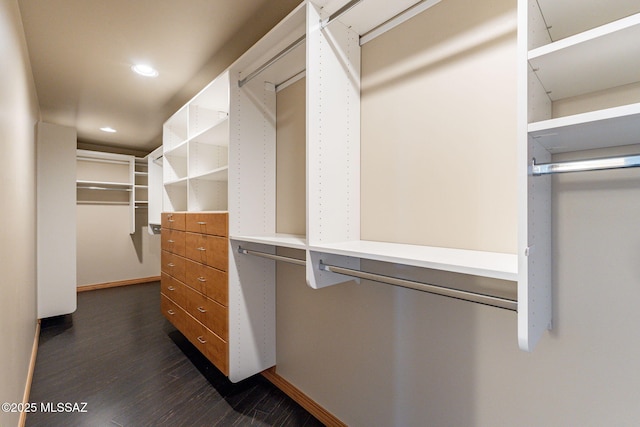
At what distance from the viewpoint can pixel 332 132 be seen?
1.48m

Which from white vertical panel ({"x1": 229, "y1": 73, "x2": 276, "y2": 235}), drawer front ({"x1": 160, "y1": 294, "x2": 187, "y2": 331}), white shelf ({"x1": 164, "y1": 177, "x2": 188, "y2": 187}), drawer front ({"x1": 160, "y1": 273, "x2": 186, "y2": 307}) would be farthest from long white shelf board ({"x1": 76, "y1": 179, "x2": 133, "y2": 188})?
white vertical panel ({"x1": 229, "y1": 73, "x2": 276, "y2": 235})

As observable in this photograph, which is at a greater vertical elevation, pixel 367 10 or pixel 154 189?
pixel 367 10

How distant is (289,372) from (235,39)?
2397 mm

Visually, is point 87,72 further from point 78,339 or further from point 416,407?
point 416,407

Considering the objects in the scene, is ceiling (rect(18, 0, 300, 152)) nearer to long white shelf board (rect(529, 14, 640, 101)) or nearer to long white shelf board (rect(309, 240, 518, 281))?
long white shelf board (rect(529, 14, 640, 101))

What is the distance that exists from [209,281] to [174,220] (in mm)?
986

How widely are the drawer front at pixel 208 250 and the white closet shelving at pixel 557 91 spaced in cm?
169

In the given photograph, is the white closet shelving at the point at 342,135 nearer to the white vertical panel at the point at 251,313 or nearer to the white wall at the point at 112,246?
the white vertical panel at the point at 251,313

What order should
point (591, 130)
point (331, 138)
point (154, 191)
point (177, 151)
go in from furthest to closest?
point (154, 191), point (177, 151), point (331, 138), point (591, 130)

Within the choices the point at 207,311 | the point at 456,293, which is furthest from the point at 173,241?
the point at 456,293

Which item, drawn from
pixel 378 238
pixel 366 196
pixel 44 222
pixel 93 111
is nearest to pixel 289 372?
pixel 378 238

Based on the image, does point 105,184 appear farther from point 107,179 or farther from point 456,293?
point 456,293

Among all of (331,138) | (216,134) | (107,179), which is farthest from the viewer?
(107,179)

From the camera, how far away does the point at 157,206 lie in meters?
4.62
